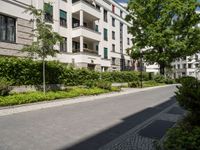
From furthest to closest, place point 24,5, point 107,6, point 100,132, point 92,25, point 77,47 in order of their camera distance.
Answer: point 107,6 < point 92,25 < point 77,47 < point 24,5 < point 100,132

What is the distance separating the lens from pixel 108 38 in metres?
42.1

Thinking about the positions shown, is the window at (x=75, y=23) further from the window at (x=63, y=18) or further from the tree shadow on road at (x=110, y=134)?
the tree shadow on road at (x=110, y=134)

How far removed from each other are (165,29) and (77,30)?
14783 mm

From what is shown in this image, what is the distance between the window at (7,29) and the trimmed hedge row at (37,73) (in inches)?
178

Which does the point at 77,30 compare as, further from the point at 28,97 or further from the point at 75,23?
the point at 28,97

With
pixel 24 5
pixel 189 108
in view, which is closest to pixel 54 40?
pixel 24 5

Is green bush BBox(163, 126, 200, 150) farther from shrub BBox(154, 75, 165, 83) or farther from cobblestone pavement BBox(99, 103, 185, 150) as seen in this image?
shrub BBox(154, 75, 165, 83)

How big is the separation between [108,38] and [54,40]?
26.5 meters

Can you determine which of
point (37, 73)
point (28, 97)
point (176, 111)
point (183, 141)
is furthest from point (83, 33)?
point (183, 141)

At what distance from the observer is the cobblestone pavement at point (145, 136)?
6.13 meters

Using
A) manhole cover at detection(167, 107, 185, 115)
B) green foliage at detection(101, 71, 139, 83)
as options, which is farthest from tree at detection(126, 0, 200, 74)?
manhole cover at detection(167, 107, 185, 115)

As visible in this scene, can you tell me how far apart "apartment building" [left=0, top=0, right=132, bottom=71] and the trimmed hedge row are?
213 cm

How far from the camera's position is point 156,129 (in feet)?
26.8

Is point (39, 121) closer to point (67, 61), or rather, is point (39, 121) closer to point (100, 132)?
point (100, 132)
